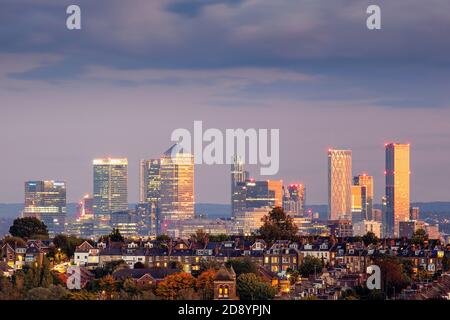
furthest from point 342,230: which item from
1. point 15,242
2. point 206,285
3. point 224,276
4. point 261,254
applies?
point 206,285

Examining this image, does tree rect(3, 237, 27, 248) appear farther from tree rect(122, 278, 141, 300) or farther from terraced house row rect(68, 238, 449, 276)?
tree rect(122, 278, 141, 300)

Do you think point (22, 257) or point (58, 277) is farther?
point (22, 257)

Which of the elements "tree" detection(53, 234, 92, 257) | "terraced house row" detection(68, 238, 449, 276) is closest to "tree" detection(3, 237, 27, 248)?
"tree" detection(53, 234, 92, 257)

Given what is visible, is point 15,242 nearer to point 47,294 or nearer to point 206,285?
point 206,285

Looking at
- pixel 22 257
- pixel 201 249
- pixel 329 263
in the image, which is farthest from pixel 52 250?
pixel 329 263
